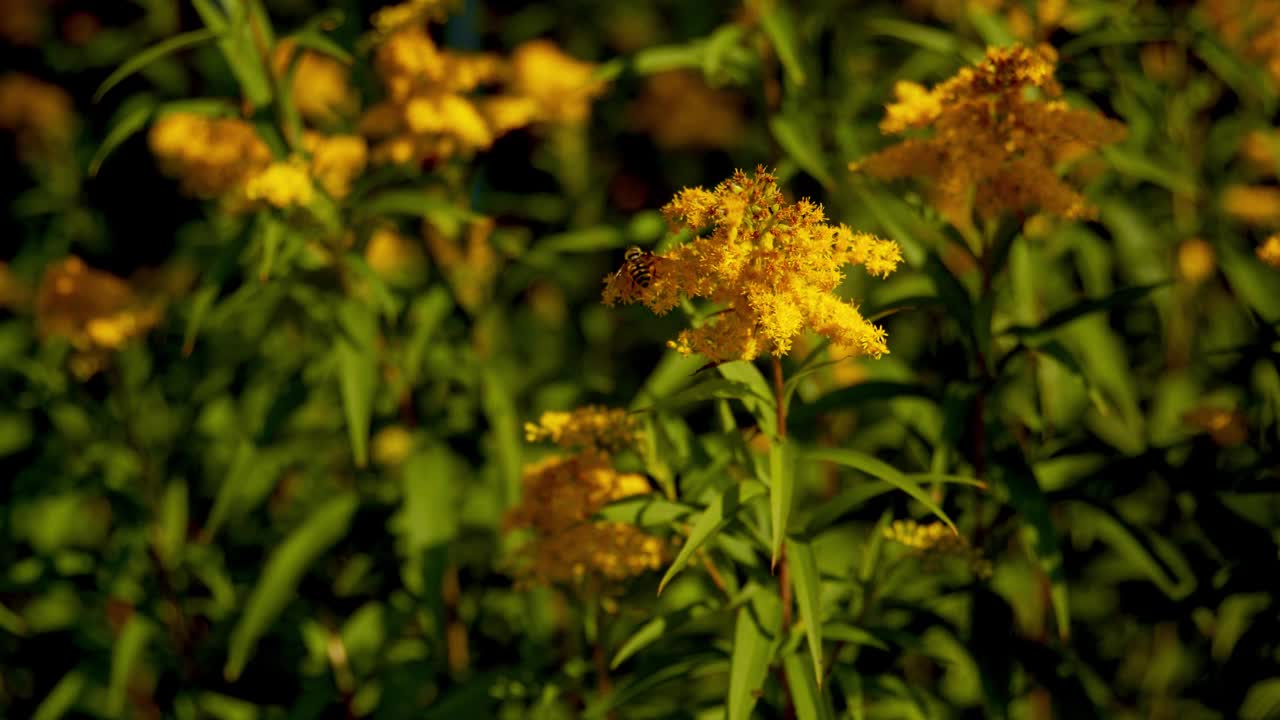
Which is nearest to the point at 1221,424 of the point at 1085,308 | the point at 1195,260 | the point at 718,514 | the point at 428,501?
the point at 1085,308

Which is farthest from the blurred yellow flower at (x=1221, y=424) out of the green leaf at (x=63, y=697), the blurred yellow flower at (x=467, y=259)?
the green leaf at (x=63, y=697)

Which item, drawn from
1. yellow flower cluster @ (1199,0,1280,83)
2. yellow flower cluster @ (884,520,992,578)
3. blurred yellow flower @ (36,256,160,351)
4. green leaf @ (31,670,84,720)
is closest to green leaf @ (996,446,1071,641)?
yellow flower cluster @ (884,520,992,578)

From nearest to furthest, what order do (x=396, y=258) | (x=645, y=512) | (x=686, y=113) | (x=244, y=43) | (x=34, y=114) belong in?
1. (x=645, y=512)
2. (x=244, y=43)
3. (x=396, y=258)
4. (x=34, y=114)
5. (x=686, y=113)

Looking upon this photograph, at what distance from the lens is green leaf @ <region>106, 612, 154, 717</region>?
243cm

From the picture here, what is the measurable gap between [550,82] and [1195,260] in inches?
79.1

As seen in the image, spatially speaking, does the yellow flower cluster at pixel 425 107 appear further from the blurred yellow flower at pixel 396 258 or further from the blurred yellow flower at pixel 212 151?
the blurred yellow flower at pixel 396 258

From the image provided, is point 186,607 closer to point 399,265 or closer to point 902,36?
point 399,265

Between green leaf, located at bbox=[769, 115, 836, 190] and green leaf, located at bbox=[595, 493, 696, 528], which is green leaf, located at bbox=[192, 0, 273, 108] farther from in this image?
green leaf, located at bbox=[595, 493, 696, 528]

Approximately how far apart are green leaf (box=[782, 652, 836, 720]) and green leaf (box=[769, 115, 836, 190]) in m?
1.10

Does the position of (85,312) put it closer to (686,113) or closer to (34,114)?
(34,114)

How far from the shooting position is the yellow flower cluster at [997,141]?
1.75 meters

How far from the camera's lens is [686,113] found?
4.62m

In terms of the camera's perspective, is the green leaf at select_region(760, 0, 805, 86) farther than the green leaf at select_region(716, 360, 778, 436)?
Yes

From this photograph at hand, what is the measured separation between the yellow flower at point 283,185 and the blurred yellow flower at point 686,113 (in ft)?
8.13
